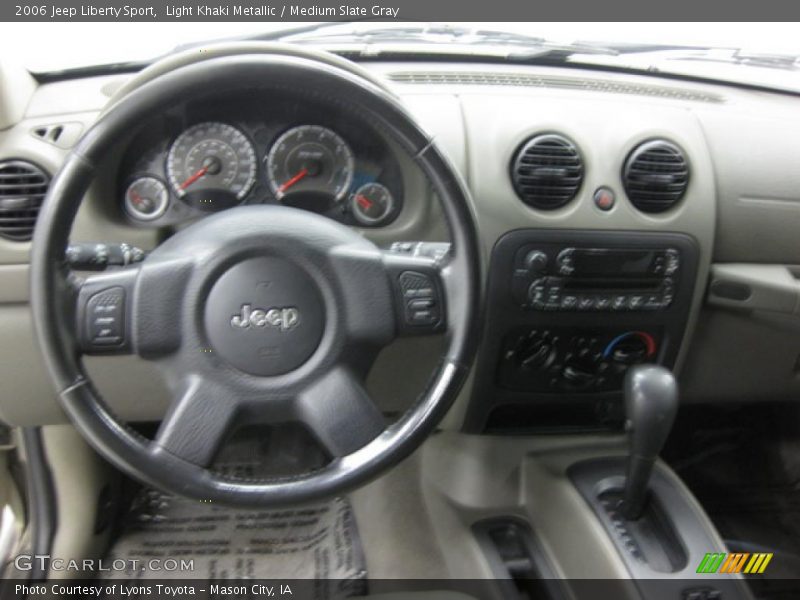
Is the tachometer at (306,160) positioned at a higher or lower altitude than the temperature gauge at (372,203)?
higher

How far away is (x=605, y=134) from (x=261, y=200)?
645mm

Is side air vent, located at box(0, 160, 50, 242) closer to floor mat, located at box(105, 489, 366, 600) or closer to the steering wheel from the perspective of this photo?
the steering wheel

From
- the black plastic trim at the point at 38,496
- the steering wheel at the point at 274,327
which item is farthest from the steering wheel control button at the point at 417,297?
the black plastic trim at the point at 38,496

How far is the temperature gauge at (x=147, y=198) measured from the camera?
3.94 ft

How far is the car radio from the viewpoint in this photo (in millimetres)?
1350

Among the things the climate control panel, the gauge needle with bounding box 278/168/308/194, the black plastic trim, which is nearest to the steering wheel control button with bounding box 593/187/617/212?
the climate control panel

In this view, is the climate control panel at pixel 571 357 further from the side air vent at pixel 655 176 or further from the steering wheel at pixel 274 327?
the steering wheel at pixel 274 327

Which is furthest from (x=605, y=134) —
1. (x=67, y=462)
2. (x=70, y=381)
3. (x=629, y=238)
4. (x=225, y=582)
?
(x=67, y=462)

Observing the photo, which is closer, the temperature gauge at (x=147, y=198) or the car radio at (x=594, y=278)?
the temperature gauge at (x=147, y=198)

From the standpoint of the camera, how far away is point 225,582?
162 centimetres

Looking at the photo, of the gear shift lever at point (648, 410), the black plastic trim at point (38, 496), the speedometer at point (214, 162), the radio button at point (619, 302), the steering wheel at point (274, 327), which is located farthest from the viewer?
the black plastic trim at point (38, 496)

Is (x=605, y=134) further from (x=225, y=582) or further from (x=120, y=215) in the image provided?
(x=225, y=582)

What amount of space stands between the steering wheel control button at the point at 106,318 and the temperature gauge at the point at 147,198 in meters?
0.24

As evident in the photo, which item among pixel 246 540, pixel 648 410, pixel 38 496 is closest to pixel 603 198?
pixel 648 410
